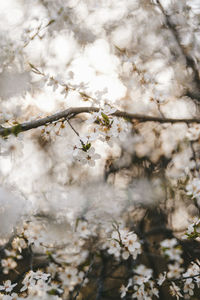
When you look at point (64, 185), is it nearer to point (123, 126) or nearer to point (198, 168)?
point (123, 126)

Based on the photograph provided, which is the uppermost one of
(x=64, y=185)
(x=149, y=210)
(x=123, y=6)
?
(x=123, y=6)

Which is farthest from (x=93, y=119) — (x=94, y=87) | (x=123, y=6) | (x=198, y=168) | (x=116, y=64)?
(x=123, y=6)

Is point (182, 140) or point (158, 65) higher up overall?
point (158, 65)

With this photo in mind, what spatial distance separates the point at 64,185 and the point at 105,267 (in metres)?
0.49

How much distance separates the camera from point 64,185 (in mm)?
1198

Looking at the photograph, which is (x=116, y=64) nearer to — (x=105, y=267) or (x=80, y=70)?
(x=80, y=70)

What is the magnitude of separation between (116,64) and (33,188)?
2.75 feet

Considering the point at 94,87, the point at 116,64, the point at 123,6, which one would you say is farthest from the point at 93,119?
the point at 123,6

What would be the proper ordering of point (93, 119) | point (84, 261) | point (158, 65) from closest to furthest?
point (93, 119), point (84, 261), point (158, 65)

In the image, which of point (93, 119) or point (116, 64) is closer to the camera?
point (93, 119)

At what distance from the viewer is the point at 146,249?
1.14 meters

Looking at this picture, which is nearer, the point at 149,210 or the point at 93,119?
the point at 93,119

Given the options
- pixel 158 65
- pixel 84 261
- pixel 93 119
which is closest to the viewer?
pixel 93 119

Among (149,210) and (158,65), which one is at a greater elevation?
(158,65)
